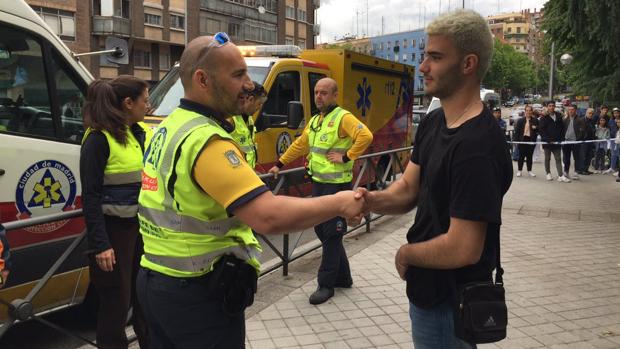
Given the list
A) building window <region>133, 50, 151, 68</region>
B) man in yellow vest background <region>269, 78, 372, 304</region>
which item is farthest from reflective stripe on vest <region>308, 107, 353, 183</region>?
building window <region>133, 50, 151, 68</region>

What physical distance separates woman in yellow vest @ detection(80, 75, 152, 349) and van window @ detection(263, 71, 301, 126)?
13.6 ft

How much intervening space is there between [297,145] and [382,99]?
579 cm

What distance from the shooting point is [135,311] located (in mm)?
3471

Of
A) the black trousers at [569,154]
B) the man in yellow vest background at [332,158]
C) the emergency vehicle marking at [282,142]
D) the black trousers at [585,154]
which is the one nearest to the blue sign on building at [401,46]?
the black trousers at [585,154]

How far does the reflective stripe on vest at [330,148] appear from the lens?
475 cm

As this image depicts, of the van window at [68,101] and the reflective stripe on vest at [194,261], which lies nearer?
the reflective stripe on vest at [194,261]

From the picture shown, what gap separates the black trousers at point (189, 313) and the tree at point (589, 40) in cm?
773

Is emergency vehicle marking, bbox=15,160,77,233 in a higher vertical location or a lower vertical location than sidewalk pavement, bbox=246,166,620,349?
higher

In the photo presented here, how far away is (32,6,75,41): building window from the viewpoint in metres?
33.2

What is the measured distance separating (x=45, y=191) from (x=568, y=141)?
12834 millimetres

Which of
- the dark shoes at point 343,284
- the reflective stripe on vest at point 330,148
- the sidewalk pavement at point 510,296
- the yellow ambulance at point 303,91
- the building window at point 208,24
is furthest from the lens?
the building window at point 208,24

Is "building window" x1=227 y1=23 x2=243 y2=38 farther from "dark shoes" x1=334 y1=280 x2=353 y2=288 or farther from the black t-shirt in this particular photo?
the black t-shirt

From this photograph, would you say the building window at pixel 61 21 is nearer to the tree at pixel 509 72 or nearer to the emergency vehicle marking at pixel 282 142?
the emergency vehicle marking at pixel 282 142

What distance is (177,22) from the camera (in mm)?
41656
